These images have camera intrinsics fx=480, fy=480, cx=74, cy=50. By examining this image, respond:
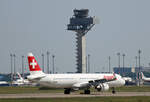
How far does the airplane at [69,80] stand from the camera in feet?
277

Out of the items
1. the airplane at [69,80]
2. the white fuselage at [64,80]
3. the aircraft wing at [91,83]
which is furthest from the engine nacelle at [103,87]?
the white fuselage at [64,80]

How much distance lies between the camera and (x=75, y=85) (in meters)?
87.6

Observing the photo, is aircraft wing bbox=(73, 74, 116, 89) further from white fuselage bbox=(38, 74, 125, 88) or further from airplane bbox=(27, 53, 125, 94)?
white fuselage bbox=(38, 74, 125, 88)

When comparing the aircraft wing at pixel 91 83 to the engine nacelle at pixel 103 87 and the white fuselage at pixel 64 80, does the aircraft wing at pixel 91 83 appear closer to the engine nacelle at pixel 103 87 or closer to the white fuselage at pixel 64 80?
the engine nacelle at pixel 103 87

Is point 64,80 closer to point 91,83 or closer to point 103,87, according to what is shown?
point 91,83

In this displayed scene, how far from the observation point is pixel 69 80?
87.2 meters

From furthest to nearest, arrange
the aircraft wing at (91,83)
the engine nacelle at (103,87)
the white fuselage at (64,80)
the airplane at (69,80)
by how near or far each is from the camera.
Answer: the aircraft wing at (91,83) < the engine nacelle at (103,87) < the white fuselage at (64,80) < the airplane at (69,80)

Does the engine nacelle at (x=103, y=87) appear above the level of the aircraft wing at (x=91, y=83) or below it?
below

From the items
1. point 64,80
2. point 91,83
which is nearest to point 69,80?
point 64,80

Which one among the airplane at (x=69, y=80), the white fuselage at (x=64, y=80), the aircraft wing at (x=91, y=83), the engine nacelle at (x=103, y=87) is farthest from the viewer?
the aircraft wing at (x=91, y=83)

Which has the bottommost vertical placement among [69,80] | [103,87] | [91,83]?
[103,87]
